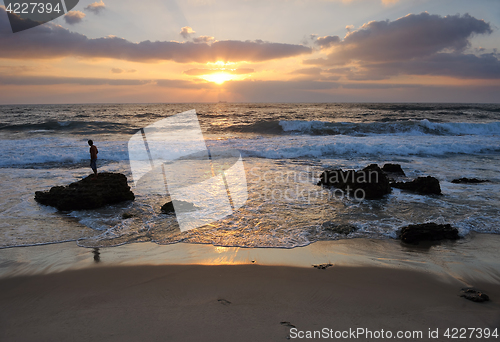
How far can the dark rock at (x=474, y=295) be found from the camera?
10.8ft

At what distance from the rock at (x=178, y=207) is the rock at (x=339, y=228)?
3079 millimetres

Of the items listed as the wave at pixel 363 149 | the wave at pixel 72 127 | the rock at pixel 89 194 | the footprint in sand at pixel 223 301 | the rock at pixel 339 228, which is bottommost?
the footprint in sand at pixel 223 301

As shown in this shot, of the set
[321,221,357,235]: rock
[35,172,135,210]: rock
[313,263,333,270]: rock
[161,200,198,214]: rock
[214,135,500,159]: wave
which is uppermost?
[214,135,500,159]: wave

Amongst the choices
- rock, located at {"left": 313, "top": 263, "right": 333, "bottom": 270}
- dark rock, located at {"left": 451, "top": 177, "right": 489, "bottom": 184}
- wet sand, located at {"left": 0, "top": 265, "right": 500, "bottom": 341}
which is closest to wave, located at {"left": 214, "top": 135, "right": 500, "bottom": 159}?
dark rock, located at {"left": 451, "top": 177, "right": 489, "bottom": 184}

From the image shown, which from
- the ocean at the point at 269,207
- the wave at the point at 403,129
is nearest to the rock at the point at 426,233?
the ocean at the point at 269,207

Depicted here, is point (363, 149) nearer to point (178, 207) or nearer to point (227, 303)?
point (178, 207)

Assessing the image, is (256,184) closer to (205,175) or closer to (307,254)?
(205,175)

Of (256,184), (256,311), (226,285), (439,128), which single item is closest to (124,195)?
(256,184)

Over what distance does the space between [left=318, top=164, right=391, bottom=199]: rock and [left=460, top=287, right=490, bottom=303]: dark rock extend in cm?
435

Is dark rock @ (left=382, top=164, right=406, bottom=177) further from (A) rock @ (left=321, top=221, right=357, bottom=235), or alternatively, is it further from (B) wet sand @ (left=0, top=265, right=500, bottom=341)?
(B) wet sand @ (left=0, top=265, right=500, bottom=341)

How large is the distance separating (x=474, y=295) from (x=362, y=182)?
4.83 metres

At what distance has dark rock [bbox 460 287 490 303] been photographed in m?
3.29

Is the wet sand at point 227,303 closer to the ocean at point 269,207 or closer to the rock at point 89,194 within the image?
the ocean at point 269,207

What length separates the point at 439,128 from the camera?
27.1m
